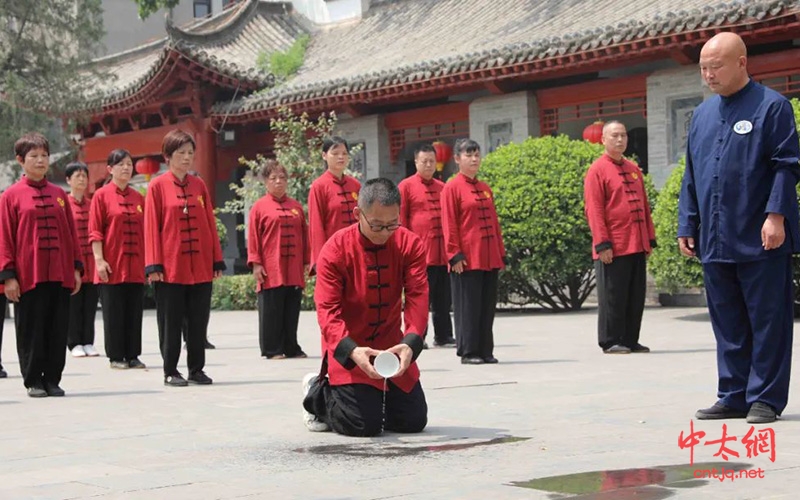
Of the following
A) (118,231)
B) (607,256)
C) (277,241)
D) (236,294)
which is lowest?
(236,294)

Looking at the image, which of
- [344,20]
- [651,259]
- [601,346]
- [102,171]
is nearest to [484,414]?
[601,346]

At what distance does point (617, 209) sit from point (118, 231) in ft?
13.5

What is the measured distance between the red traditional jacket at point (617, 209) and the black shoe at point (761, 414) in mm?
4473

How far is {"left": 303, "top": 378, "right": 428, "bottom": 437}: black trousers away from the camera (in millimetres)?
6793

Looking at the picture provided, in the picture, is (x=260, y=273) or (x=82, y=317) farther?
(x=82, y=317)

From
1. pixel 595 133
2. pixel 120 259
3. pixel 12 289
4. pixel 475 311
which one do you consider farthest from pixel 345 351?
pixel 595 133

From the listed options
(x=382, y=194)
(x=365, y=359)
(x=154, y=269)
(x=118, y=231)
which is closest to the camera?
(x=365, y=359)

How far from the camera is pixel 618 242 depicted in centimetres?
Result: 1120

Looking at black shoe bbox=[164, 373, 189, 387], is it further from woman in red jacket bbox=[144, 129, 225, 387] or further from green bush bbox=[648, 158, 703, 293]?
green bush bbox=[648, 158, 703, 293]

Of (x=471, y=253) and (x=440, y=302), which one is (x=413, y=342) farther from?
(x=440, y=302)

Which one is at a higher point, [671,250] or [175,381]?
[671,250]

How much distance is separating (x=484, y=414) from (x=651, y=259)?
781 centimetres

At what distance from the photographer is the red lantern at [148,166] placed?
26609mm

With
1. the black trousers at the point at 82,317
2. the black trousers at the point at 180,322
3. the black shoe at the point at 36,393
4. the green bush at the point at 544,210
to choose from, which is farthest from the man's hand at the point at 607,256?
the green bush at the point at 544,210
